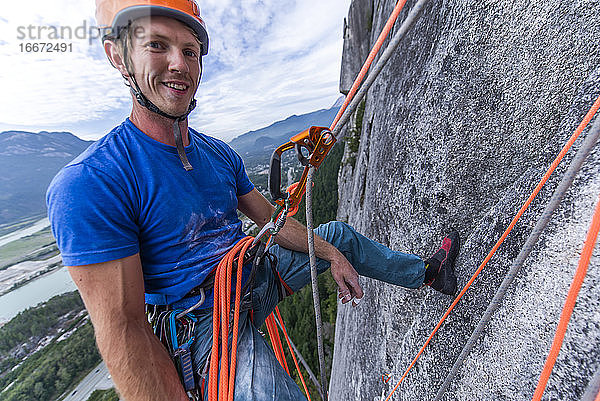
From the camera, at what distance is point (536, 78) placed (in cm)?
189

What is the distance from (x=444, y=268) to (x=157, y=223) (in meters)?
1.96

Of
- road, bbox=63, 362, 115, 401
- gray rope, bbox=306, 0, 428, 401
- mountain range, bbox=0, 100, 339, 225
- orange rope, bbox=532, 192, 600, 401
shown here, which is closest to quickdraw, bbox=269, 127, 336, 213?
gray rope, bbox=306, 0, 428, 401

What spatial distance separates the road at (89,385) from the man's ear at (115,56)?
43.2m

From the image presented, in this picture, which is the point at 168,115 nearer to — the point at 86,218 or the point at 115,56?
the point at 115,56

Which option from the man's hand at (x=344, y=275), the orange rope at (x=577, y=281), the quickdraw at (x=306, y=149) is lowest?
the man's hand at (x=344, y=275)

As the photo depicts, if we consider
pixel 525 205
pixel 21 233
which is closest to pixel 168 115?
pixel 525 205

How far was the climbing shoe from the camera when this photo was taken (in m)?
2.11

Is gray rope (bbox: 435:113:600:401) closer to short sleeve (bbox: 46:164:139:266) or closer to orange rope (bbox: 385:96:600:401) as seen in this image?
orange rope (bbox: 385:96:600:401)

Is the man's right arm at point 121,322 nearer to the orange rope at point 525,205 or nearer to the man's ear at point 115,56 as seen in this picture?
the man's ear at point 115,56

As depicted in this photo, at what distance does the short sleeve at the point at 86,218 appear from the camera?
3.86 feet

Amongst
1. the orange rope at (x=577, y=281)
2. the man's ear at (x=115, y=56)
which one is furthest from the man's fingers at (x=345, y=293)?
the man's ear at (x=115, y=56)

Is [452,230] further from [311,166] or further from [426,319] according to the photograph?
[311,166]

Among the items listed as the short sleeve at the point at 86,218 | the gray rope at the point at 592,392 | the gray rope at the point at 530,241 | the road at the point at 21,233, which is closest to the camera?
the gray rope at the point at 592,392

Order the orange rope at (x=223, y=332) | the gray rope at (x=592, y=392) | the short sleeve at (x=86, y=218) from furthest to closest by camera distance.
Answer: the orange rope at (x=223, y=332)
the short sleeve at (x=86, y=218)
the gray rope at (x=592, y=392)
